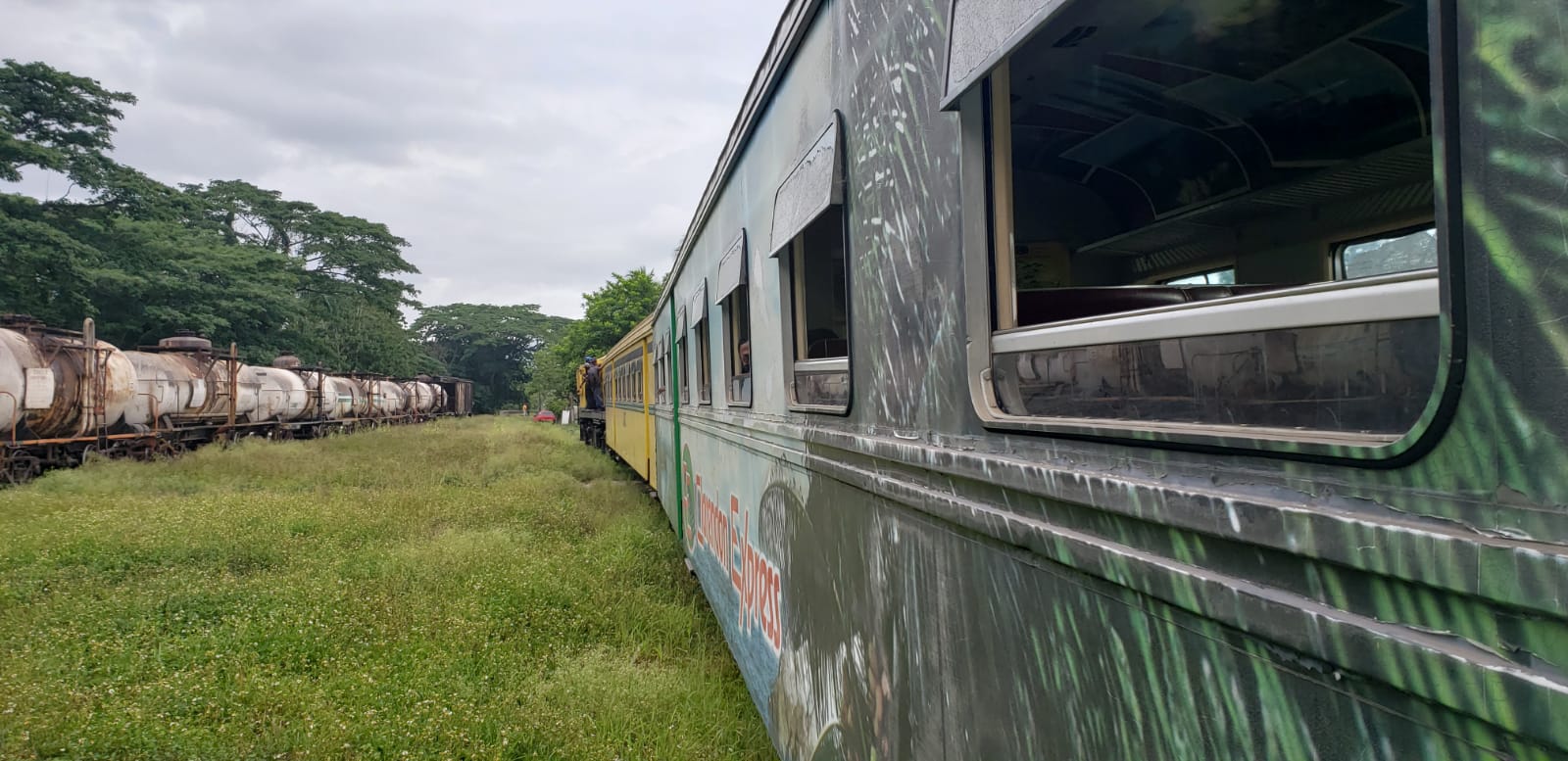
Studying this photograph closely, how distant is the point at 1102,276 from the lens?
386 cm

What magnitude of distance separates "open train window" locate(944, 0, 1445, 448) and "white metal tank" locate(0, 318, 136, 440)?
14.3 m

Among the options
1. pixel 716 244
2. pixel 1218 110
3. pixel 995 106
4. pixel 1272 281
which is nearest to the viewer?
pixel 995 106

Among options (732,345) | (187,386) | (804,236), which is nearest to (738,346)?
(732,345)

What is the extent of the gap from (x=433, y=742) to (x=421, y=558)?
148 inches

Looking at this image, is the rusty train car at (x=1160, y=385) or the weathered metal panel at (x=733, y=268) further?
the weathered metal panel at (x=733, y=268)

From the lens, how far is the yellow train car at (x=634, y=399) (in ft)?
34.9

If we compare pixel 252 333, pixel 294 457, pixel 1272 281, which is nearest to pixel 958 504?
pixel 1272 281

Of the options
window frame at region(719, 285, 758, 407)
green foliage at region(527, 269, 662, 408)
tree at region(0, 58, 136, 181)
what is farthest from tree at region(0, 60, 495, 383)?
Result: window frame at region(719, 285, 758, 407)

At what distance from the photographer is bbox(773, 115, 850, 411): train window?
2270 millimetres

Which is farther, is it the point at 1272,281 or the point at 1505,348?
the point at 1272,281

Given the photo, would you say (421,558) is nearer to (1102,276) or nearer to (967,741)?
(1102,276)

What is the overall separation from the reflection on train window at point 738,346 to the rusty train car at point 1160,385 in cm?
28

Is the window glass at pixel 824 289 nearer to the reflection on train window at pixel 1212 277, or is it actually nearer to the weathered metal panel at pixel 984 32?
the weathered metal panel at pixel 984 32

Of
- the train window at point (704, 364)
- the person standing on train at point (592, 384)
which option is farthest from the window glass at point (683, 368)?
the person standing on train at point (592, 384)
